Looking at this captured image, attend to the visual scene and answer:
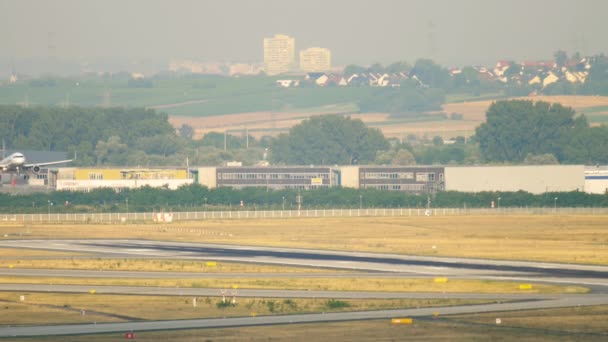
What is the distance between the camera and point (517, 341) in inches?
2285

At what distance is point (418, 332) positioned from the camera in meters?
60.5

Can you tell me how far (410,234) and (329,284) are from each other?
45.4m

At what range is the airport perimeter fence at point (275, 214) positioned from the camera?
152 metres

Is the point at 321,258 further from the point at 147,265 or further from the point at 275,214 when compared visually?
the point at 275,214

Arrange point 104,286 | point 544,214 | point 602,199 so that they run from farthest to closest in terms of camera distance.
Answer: point 602,199 < point 544,214 < point 104,286

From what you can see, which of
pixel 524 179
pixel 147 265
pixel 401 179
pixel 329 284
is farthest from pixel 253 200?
pixel 329 284

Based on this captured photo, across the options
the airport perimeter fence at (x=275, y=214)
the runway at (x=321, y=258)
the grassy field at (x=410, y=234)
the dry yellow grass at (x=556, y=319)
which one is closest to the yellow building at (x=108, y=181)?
the airport perimeter fence at (x=275, y=214)

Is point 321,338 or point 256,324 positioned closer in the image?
point 321,338

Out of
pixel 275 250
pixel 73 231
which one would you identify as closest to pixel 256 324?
pixel 275 250

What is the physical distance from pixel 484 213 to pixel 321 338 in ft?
319

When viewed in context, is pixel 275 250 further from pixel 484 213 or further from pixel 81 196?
pixel 81 196

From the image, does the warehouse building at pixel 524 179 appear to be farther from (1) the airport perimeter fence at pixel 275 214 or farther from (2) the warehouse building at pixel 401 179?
(1) the airport perimeter fence at pixel 275 214

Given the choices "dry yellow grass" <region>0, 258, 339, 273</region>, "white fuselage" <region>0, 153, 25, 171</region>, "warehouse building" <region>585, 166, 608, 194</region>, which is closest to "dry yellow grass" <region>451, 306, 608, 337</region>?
"dry yellow grass" <region>0, 258, 339, 273</region>

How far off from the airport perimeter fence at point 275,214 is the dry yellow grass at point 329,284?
66.5m
